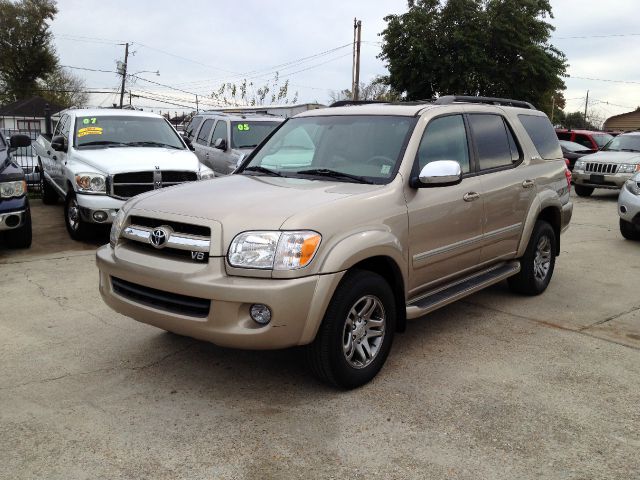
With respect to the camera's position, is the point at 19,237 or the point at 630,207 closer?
the point at 19,237

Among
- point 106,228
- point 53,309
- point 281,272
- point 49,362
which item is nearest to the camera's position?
point 281,272

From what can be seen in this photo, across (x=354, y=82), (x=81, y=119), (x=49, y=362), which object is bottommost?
(x=49, y=362)

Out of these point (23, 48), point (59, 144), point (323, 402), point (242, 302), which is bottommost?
point (323, 402)

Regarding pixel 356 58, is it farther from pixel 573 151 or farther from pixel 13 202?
pixel 13 202

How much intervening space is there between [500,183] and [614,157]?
425 inches

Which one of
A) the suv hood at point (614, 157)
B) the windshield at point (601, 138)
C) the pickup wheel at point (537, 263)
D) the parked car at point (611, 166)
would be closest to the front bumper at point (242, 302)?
the pickup wheel at point (537, 263)

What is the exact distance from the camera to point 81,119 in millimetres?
9273

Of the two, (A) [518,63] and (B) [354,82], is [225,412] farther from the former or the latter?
(B) [354,82]

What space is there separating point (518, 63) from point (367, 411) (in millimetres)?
25685

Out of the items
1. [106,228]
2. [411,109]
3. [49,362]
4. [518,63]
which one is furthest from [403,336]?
[518,63]

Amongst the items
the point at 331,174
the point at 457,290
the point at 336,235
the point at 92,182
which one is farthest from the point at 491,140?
the point at 92,182

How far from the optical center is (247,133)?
1173 cm

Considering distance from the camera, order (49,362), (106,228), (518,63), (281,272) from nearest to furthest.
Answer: (281,272) < (49,362) < (106,228) < (518,63)

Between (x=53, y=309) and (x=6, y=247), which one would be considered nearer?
(x=53, y=309)
